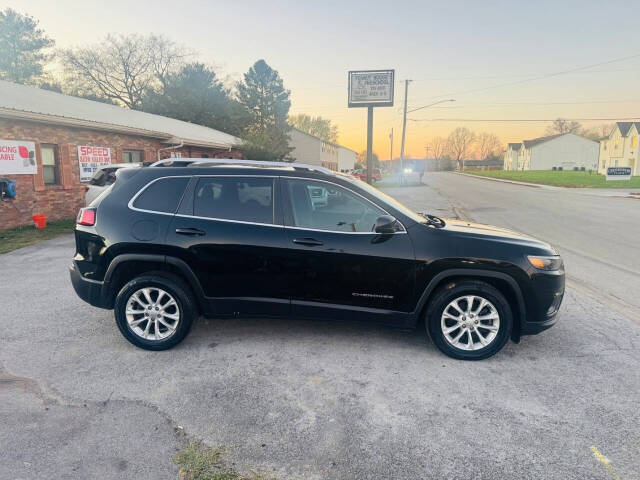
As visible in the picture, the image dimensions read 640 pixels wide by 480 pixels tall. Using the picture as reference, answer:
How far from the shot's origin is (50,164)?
1212 cm

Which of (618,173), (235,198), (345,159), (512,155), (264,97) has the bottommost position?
(235,198)

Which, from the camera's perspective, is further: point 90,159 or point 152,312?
point 90,159

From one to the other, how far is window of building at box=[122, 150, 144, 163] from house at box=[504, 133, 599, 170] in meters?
88.4

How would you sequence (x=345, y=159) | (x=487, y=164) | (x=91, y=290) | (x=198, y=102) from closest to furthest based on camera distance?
1. (x=91, y=290)
2. (x=198, y=102)
3. (x=345, y=159)
4. (x=487, y=164)

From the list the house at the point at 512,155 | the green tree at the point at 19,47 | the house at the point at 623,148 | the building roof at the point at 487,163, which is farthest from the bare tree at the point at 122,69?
the building roof at the point at 487,163

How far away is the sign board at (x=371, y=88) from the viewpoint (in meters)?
22.8

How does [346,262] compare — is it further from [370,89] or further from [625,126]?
[625,126]

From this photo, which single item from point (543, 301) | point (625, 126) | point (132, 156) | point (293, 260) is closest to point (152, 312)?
point (293, 260)

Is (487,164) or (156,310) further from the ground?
(487,164)

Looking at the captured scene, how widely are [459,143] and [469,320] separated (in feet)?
500

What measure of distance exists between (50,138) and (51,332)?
10.00 meters

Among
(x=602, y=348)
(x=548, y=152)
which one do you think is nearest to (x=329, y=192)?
(x=602, y=348)

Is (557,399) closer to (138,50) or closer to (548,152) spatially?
(138,50)

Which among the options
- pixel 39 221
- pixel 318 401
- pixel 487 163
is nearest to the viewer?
pixel 318 401
